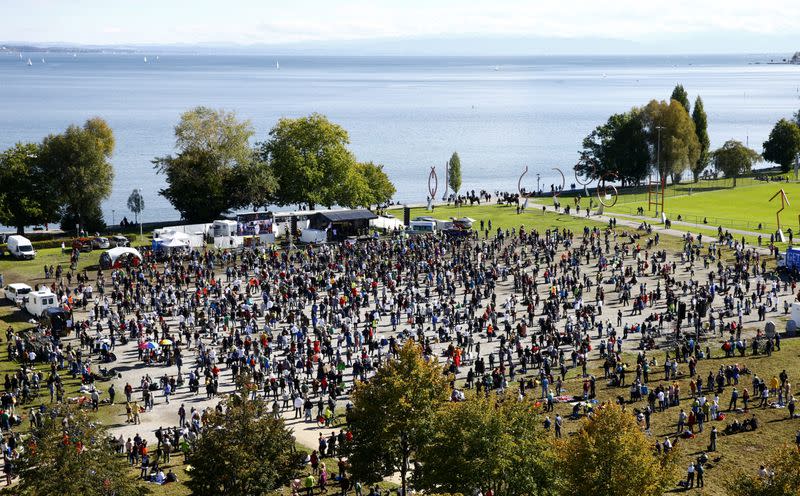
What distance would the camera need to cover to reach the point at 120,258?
59.2 meters

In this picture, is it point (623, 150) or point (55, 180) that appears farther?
point (623, 150)

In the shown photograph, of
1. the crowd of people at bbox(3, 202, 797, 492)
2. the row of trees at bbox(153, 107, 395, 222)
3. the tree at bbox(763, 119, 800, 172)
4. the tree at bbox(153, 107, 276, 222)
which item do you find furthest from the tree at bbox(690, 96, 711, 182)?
the tree at bbox(153, 107, 276, 222)

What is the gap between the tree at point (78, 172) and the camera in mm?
73062

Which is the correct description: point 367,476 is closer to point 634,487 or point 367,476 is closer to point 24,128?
point 634,487

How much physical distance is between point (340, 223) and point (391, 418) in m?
42.2

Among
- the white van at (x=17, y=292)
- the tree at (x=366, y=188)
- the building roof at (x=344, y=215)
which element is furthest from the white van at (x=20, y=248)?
the tree at (x=366, y=188)

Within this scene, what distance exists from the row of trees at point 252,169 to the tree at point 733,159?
42.5 m

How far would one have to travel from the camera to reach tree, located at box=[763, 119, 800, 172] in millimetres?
105875

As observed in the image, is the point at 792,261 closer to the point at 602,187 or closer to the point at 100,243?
the point at 602,187

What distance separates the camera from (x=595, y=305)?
5031 centimetres

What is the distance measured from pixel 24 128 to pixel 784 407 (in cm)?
17609

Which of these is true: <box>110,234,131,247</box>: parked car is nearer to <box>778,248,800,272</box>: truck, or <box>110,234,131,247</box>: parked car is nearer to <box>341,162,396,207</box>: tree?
<box>341,162,396,207</box>: tree

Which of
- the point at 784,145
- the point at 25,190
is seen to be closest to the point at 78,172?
the point at 25,190

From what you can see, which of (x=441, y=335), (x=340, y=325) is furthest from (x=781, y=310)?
(x=340, y=325)
